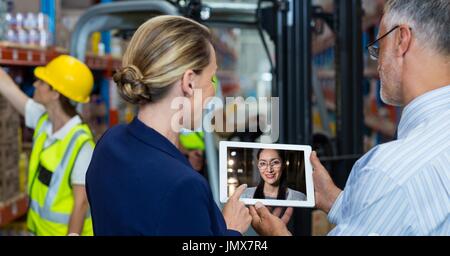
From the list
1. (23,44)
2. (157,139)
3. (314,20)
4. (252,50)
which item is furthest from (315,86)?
(252,50)

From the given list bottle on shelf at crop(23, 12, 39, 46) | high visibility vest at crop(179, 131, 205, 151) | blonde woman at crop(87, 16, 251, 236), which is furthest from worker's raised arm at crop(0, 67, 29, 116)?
blonde woman at crop(87, 16, 251, 236)

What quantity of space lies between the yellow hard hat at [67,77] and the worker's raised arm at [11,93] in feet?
0.71

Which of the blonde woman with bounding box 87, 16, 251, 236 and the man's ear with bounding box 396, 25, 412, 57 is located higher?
the man's ear with bounding box 396, 25, 412, 57

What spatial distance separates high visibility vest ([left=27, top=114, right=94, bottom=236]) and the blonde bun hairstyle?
1757 mm

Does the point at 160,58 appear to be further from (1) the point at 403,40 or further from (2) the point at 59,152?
(2) the point at 59,152

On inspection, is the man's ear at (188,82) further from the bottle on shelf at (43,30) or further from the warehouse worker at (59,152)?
the bottle on shelf at (43,30)

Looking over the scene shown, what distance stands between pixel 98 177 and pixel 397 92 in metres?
0.78

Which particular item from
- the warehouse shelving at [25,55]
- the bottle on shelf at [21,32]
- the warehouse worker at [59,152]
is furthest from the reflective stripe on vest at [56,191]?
the bottle on shelf at [21,32]

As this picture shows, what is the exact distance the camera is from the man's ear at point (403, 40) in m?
1.74

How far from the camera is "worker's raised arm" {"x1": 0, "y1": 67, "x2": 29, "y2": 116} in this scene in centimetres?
383

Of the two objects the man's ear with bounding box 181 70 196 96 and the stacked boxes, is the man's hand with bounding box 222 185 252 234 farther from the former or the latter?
the stacked boxes
